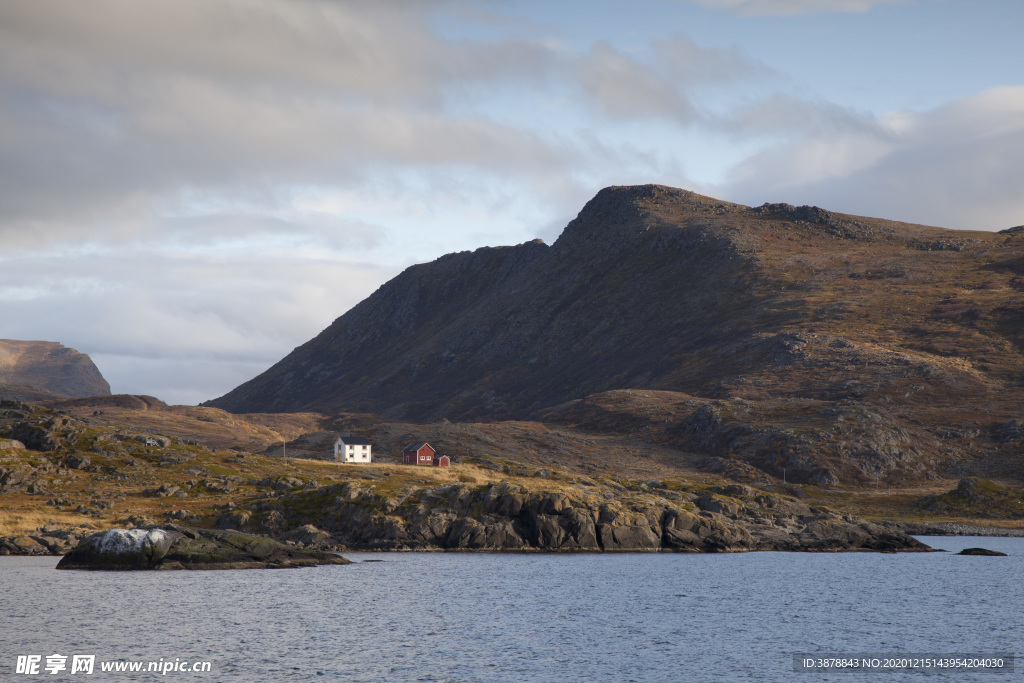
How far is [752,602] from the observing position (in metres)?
84.6

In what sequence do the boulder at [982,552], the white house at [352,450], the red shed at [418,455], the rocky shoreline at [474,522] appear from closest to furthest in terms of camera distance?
the rocky shoreline at [474,522] → the boulder at [982,552] → the white house at [352,450] → the red shed at [418,455]

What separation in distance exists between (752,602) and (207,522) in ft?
234

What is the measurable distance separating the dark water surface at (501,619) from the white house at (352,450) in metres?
66.2

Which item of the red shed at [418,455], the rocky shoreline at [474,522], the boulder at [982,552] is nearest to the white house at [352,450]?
the red shed at [418,455]

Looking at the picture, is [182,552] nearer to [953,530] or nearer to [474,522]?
[474,522]

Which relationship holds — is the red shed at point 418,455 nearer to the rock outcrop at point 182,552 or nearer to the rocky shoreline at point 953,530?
the rock outcrop at point 182,552

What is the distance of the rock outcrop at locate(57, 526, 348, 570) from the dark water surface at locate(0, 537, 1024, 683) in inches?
130

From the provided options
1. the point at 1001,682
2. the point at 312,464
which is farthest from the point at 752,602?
the point at 312,464

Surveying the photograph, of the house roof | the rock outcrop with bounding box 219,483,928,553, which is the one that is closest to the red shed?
the house roof

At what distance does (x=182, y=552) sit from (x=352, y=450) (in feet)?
262

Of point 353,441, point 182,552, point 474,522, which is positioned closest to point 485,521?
point 474,522

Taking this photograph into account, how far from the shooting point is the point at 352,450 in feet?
585

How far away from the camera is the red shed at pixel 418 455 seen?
182000 millimetres

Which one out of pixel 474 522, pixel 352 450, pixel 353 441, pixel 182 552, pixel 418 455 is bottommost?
pixel 182 552
